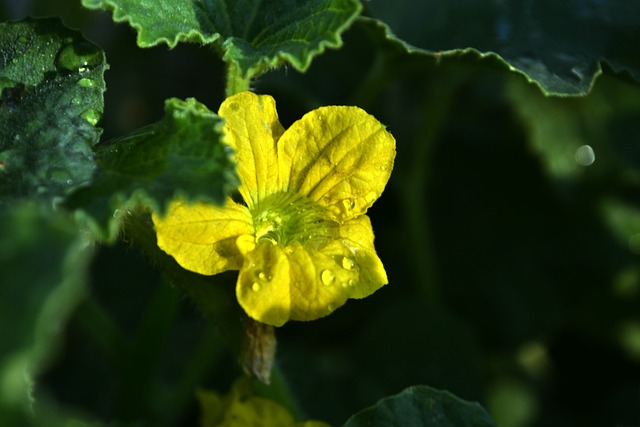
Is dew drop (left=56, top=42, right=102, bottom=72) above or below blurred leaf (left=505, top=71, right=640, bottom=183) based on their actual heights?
above

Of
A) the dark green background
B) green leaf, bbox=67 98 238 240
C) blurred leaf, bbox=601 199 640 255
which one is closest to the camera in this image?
green leaf, bbox=67 98 238 240

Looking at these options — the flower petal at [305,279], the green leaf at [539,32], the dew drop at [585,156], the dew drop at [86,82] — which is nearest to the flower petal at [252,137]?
the flower petal at [305,279]

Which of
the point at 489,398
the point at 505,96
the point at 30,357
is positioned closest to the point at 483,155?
the point at 505,96

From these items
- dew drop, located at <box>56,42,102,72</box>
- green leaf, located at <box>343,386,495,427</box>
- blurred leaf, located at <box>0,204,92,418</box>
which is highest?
blurred leaf, located at <box>0,204,92,418</box>

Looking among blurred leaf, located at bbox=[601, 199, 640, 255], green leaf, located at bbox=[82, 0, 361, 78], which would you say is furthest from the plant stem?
blurred leaf, located at bbox=[601, 199, 640, 255]

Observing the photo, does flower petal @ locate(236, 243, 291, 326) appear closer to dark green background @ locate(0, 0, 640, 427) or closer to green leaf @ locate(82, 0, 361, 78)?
green leaf @ locate(82, 0, 361, 78)

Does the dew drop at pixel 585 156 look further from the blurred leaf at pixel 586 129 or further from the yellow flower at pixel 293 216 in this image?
the yellow flower at pixel 293 216

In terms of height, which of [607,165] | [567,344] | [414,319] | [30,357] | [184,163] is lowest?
[567,344]

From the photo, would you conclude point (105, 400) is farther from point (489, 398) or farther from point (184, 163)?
point (184, 163)
